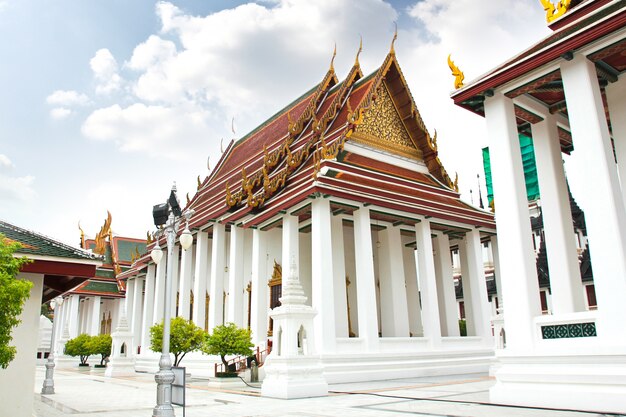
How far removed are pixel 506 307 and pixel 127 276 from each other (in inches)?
902

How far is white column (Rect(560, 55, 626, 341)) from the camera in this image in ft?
20.4

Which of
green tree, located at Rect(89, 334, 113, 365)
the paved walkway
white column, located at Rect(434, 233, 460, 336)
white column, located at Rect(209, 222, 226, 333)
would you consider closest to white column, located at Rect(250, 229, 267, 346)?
white column, located at Rect(209, 222, 226, 333)

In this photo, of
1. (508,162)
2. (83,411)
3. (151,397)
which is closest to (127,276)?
(151,397)

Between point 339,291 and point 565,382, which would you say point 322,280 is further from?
point 565,382

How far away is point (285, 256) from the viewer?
14281 millimetres

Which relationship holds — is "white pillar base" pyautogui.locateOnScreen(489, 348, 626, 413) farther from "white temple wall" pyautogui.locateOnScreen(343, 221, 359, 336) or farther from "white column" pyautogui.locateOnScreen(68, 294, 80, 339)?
"white column" pyautogui.locateOnScreen(68, 294, 80, 339)

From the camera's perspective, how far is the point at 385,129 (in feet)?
56.9

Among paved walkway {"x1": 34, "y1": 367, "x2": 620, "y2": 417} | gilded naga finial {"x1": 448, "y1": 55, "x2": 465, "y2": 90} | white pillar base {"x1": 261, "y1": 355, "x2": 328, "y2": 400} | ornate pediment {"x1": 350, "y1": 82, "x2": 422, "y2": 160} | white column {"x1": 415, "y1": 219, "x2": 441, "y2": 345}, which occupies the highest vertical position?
ornate pediment {"x1": 350, "y1": 82, "x2": 422, "y2": 160}

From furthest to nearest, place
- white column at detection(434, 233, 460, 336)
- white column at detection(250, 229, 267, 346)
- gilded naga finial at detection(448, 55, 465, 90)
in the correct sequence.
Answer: white column at detection(434, 233, 460, 336)
white column at detection(250, 229, 267, 346)
gilded naga finial at detection(448, 55, 465, 90)

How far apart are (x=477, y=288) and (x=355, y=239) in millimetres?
4617

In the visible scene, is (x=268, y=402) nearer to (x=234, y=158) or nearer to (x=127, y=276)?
(x=234, y=158)

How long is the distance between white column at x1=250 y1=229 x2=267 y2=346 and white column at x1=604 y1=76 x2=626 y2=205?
10.1 m

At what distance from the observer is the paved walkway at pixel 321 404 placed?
6863mm

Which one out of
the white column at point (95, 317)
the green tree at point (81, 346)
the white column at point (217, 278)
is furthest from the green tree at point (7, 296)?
the white column at point (95, 317)
